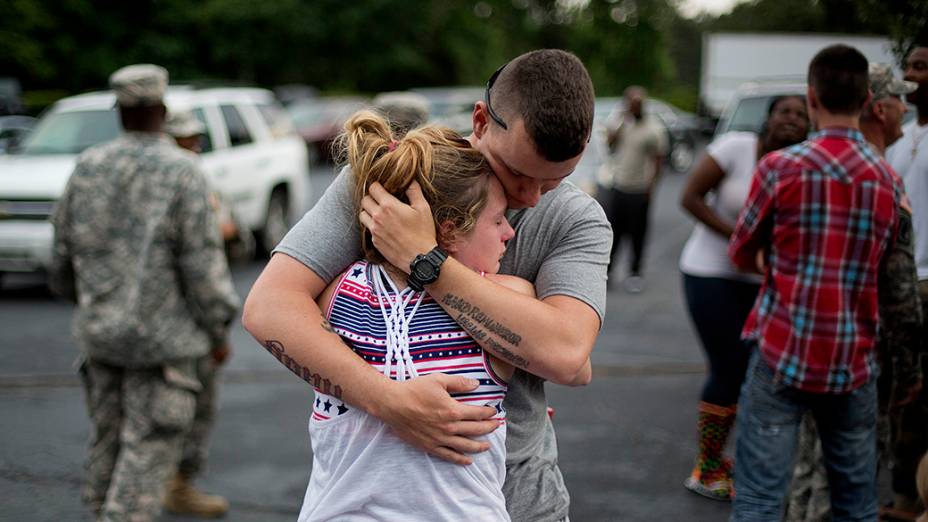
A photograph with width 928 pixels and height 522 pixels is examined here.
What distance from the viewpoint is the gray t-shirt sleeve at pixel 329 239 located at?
1961 millimetres

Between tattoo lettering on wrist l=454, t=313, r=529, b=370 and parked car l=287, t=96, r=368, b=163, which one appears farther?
parked car l=287, t=96, r=368, b=163

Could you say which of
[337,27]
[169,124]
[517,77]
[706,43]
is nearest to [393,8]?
[337,27]

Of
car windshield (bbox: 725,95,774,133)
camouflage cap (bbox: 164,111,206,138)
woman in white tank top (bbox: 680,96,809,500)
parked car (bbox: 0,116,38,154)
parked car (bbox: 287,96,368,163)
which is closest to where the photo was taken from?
woman in white tank top (bbox: 680,96,809,500)

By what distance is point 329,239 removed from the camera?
6.48 feet

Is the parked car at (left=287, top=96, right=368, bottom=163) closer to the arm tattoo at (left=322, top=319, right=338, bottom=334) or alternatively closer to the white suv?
the white suv

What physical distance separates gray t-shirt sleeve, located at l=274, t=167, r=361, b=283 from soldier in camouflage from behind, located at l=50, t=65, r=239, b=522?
214 cm

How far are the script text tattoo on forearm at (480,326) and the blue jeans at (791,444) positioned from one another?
5.65 feet

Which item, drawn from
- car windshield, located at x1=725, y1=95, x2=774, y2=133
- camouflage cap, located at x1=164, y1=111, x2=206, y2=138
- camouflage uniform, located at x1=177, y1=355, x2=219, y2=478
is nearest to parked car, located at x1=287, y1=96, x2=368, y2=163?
car windshield, located at x1=725, y1=95, x2=774, y2=133

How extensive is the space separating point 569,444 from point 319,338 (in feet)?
13.0

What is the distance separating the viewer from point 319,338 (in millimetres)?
1857

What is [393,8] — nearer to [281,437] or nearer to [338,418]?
[281,437]

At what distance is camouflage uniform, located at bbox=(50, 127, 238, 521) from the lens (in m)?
3.93

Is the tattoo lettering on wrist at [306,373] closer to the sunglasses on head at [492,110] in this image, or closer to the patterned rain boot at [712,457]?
the sunglasses on head at [492,110]

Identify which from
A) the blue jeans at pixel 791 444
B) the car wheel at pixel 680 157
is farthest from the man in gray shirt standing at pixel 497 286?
the car wheel at pixel 680 157
